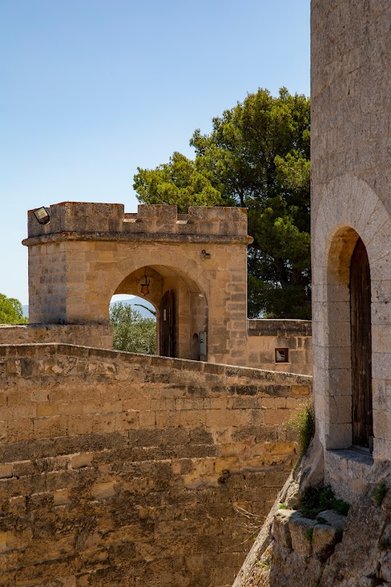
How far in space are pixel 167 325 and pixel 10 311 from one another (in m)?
23.2

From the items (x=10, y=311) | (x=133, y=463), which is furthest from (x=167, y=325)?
(x=10, y=311)

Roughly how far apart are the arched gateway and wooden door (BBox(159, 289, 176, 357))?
2.7 inches

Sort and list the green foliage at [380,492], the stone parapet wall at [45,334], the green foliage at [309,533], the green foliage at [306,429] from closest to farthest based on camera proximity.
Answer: the green foliage at [380,492] → the green foliage at [309,533] → the green foliage at [306,429] → the stone parapet wall at [45,334]

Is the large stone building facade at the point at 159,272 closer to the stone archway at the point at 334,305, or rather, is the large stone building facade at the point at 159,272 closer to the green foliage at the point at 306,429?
the green foliage at the point at 306,429

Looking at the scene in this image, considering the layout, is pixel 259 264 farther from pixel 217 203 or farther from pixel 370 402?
pixel 370 402

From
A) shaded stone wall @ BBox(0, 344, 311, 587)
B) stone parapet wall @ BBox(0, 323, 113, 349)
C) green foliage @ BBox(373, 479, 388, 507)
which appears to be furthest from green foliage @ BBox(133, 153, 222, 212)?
green foliage @ BBox(373, 479, 388, 507)

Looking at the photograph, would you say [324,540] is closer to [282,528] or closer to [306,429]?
[282,528]

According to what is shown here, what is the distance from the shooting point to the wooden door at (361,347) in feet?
21.7

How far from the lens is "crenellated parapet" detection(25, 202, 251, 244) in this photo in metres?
14.2

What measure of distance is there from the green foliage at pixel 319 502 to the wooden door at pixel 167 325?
9.53 meters

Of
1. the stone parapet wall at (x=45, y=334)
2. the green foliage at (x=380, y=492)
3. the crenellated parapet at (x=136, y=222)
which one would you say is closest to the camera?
the green foliage at (x=380, y=492)

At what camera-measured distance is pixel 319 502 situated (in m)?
6.68

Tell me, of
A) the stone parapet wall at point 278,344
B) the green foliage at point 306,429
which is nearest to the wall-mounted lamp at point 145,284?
the stone parapet wall at point 278,344

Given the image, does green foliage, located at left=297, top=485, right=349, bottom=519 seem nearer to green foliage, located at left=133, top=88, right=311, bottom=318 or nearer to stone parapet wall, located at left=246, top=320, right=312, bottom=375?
stone parapet wall, located at left=246, top=320, right=312, bottom=375
